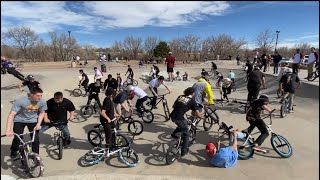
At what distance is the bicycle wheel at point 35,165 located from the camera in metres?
5.52

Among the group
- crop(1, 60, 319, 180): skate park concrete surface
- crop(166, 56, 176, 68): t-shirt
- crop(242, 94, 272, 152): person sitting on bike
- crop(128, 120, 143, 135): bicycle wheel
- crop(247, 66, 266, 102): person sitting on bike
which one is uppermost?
crop(166, 56, 176, 68): t-shirt

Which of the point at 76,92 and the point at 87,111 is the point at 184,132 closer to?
the point at 87,111

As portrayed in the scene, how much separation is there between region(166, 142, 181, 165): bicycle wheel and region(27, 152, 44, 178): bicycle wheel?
8.37 ft

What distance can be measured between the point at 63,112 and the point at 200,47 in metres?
12.2

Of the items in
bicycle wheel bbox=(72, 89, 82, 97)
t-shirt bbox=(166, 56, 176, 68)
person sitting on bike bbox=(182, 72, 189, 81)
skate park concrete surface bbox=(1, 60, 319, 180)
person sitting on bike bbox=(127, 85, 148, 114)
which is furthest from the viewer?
person sitting on bike bbox=(182, 72, 189, 81)

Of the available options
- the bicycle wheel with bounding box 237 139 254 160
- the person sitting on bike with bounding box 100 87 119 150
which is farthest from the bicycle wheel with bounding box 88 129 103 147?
the bicycle wheel with bounding box 237 139 254 160

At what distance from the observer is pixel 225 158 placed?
6.00 meters

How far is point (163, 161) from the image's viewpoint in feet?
21.3

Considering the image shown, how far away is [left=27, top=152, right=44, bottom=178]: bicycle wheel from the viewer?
5.52 meters

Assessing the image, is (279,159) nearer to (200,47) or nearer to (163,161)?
(163,161)

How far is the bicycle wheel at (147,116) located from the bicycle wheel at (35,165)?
429 cm

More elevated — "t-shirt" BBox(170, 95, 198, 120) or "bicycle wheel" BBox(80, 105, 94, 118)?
"t-shirt" BBox(170, 95, 198, 120)

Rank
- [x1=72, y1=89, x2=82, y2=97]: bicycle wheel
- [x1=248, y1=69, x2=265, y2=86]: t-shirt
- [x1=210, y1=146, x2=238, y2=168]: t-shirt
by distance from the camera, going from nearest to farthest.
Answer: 1. [x1=210, y1=146, x2=238, y2=168]: t-shirt
2. [x1=248, y1=69, x2=265, y2=86]: t-shirt
3. [x1=72, y1=89, x2=82, y2=97]: bicycle wheel

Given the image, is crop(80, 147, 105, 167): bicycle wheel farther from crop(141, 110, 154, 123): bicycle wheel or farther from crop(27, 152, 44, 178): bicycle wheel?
crop(141, 110, 154, 123): bicycle wheel
